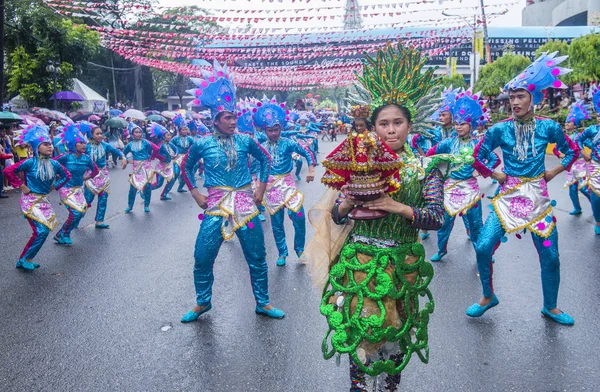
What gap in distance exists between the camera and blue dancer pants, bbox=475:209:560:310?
4.37m

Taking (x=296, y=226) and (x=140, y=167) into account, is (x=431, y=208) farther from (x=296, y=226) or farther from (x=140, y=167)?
(x=140, y=167)

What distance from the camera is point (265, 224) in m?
9.66

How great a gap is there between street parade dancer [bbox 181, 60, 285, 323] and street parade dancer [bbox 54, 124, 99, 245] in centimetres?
403

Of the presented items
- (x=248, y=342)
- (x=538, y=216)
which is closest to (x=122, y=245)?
(x=248, y=342)

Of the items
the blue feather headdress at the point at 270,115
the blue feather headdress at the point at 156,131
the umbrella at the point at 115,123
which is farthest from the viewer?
the umbrella at the point at 115,123

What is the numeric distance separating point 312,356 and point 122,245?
16.5 ft

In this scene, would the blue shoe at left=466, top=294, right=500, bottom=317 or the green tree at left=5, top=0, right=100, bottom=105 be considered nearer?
the blue shoe at left=466, top=294, right=500, bottom=317

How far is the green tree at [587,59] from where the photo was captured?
18.0 metres

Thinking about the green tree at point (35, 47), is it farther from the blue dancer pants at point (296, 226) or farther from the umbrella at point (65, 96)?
the blue dancer pants at point (296, 226)

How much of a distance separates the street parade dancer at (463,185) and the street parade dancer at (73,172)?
5.47m

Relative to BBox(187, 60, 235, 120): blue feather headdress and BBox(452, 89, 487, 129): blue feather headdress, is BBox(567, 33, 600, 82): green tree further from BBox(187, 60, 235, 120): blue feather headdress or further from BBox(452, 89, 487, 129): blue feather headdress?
BBox(187, 60, 235, 120): blue feather headdress

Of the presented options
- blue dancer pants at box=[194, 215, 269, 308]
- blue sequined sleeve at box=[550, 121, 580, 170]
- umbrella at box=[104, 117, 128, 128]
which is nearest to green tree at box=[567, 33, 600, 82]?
blue sequined sleeve at box=[550, 121, 580, 170]

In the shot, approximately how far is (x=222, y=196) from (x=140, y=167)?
23.1 feet

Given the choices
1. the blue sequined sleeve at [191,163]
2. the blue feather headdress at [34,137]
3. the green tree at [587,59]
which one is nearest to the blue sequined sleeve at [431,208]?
the blue sequined sleeve at [191,163]
